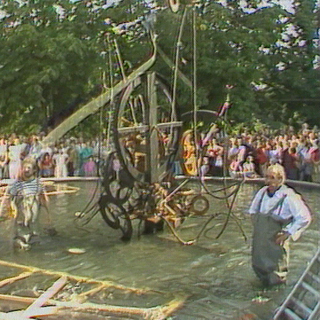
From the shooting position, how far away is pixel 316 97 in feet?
5.50

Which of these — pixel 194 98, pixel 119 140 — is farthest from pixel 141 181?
pixel 194 98

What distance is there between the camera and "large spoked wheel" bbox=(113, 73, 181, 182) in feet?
6.02

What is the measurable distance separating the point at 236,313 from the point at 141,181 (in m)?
0.57

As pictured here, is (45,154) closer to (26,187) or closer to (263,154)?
(26,187)

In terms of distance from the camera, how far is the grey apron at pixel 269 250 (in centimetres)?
171

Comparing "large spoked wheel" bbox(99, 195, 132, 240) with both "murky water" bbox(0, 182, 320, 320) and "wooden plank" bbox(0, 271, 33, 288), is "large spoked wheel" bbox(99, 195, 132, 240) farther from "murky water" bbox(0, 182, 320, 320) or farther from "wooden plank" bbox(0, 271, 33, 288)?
"wooden plank" bbox(0, 271, 33, 288)

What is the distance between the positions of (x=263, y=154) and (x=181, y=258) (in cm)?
42

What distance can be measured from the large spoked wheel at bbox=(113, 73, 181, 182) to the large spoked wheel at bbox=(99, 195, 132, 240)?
0.14m

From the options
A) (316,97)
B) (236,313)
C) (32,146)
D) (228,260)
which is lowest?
(236,313)

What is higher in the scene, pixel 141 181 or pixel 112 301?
pixel 141 181

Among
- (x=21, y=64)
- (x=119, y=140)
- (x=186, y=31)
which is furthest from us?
(x=119, y=140)

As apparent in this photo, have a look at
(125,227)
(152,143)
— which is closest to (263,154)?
(152,143)

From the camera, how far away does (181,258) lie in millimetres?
1785

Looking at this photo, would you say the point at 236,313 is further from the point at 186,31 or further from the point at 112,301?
the point at 186,31
